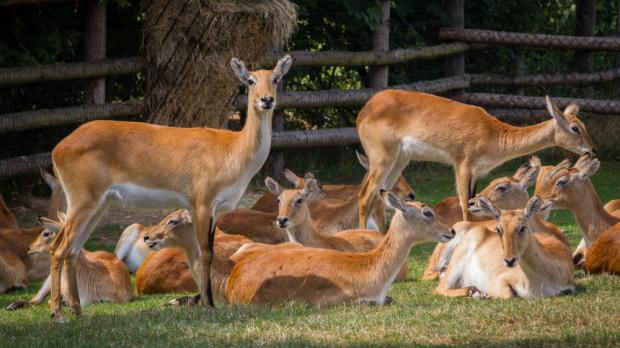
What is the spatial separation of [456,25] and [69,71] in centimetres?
669

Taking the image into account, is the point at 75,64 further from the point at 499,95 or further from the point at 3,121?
the point at 499,95

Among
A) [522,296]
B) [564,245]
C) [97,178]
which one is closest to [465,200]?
[564,245]

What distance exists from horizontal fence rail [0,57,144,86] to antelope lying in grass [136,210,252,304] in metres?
3.09

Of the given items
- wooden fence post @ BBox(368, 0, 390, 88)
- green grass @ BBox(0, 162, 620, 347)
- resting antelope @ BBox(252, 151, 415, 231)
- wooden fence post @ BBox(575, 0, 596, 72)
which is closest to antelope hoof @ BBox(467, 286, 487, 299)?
green grass @ BBox(0, 162, 620, 347)

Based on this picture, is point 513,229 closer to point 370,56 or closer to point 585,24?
point 370,56

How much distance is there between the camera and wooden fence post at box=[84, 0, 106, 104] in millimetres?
12523

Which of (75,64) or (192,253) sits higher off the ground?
(75,64)

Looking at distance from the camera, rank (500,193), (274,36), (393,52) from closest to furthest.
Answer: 1. (500,193)
2. (274,36)
3. (393,52)

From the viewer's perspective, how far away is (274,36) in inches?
498

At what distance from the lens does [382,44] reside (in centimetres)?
1544

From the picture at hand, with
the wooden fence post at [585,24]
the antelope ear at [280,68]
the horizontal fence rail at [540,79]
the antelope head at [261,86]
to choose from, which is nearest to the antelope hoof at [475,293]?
the antelope head at [261,86]

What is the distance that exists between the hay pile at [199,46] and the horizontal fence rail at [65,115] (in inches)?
10.3

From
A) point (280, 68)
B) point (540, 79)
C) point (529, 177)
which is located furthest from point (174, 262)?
point (540, 79)

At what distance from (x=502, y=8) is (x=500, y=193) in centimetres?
772
